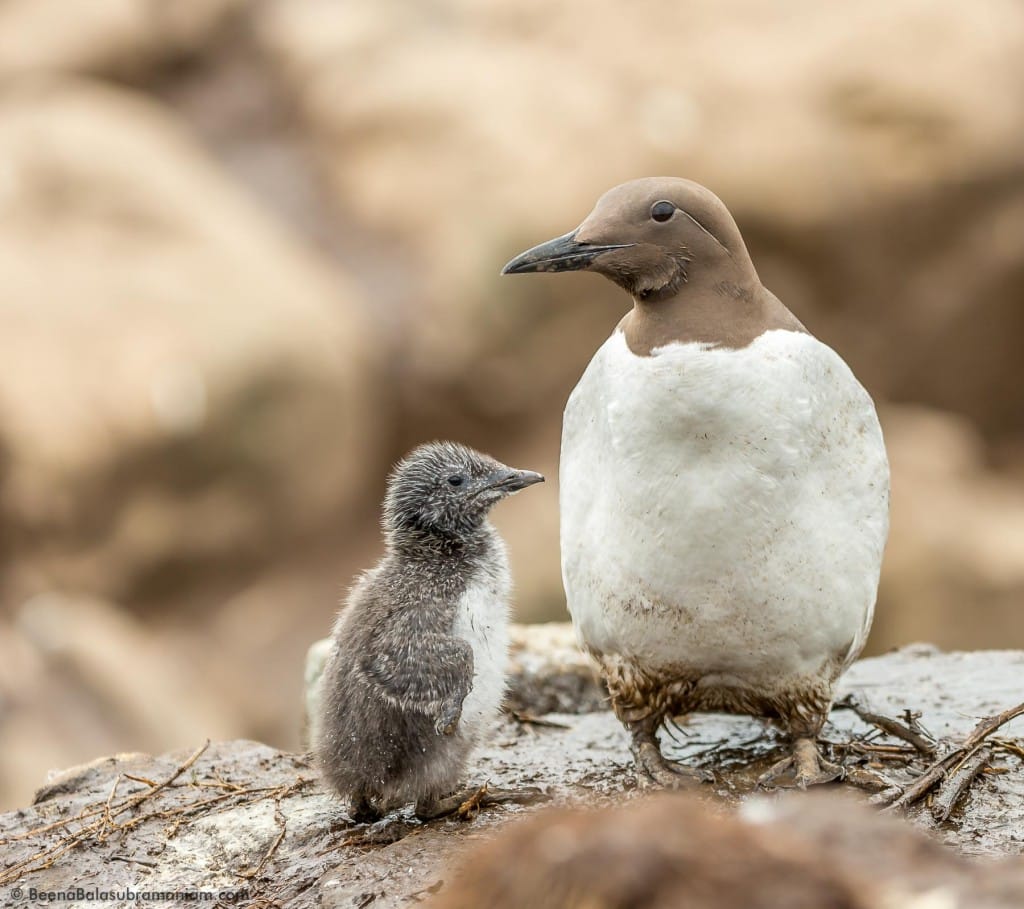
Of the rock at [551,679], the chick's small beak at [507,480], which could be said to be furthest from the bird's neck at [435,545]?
the rock at [551,679]

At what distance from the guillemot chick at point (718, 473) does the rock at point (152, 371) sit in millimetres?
8249

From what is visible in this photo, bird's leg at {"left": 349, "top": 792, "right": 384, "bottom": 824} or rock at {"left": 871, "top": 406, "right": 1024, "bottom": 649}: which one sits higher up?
bird's leg at {"left": 349, "top": 792, "right": 384, "bottom": 824}

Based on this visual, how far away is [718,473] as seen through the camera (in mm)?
4082

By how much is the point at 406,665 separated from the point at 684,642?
0.91m

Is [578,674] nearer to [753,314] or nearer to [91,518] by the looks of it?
[753,314]

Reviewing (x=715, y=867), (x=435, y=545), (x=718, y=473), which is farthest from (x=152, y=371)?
(x=715, y=867)

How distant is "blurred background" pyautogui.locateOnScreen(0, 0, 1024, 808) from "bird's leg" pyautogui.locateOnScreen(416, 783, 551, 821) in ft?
22.9

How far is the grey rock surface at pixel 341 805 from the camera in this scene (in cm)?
389

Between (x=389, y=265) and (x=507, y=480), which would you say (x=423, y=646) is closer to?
(x=507, y=480)

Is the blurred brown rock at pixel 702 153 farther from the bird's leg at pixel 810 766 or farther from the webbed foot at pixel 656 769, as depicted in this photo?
the bird's leg at pixel 810 766

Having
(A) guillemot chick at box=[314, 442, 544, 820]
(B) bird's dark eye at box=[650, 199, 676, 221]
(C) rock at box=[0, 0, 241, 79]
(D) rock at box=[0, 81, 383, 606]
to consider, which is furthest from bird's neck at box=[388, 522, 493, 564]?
(C) rock at box=[0, 0, 241, 79]

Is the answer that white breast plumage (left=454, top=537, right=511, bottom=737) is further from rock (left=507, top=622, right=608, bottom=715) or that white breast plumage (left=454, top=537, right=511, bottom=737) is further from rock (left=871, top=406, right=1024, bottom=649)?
rock (left=871, top=406, right=1024, bottom=649)

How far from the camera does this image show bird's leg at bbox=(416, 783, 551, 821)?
4133 millimetres

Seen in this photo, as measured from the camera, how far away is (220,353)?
12164 millimetres
